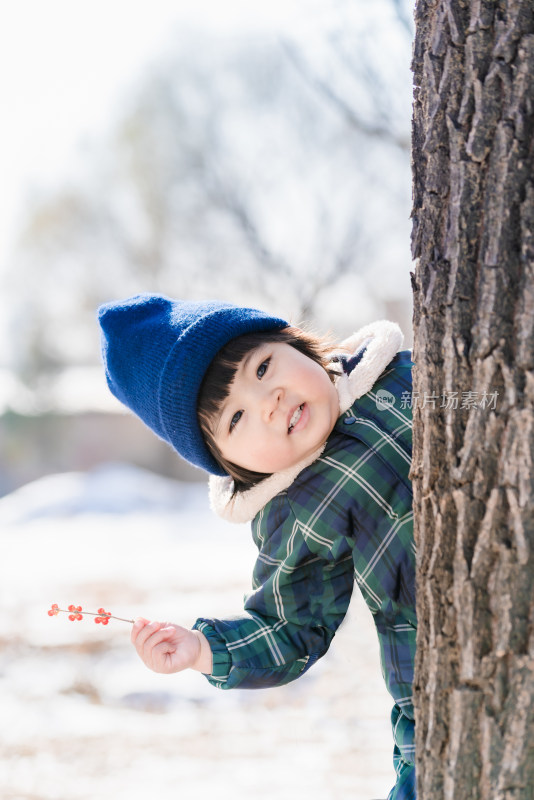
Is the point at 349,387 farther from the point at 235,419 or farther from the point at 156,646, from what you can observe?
the point at 156,646

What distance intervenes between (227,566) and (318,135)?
4.69m

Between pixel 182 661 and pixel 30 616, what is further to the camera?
pixel 30 616

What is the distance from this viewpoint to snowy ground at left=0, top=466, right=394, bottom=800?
2943 mm

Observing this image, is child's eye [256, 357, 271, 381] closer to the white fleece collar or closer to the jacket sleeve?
the white fleece collar

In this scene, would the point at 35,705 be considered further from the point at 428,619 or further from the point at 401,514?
the point at 428,619

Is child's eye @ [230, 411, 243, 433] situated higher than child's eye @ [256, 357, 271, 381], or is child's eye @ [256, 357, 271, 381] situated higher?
child's eye @ [256, 357, 271, 381]

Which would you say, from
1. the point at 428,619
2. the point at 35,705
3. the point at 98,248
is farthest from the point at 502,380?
the point at 98,248

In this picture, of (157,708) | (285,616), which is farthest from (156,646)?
(157,708)

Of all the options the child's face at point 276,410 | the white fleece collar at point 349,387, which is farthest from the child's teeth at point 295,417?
the white fleece collar at point 349,387

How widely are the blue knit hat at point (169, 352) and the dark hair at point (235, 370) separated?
0.06 feet

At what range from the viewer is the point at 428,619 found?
1.15 meters

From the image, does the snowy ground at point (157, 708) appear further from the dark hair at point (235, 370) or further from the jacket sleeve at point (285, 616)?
the dark hair at point (235, 370)

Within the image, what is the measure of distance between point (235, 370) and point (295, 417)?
160 mm

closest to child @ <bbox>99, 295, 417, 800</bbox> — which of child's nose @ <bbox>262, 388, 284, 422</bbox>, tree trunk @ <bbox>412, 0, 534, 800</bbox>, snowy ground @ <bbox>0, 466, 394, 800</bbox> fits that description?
child's nose @ <bbox>262, 388, 284, 422</bbox>
